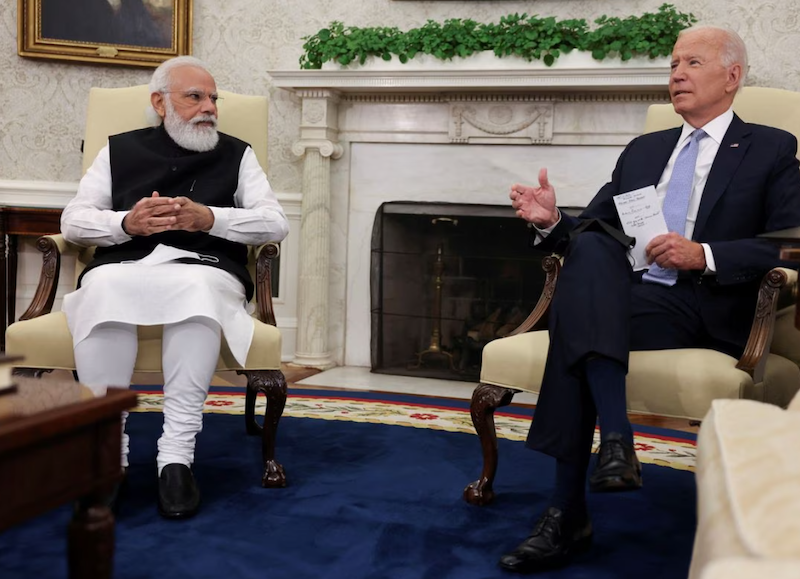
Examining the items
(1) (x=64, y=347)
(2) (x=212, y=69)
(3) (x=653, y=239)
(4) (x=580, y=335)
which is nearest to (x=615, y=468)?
(4) (x=580, y=335)

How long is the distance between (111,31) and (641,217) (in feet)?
12.4

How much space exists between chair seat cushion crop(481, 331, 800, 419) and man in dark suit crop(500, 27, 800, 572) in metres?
0.11

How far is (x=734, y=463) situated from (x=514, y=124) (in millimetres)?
3714

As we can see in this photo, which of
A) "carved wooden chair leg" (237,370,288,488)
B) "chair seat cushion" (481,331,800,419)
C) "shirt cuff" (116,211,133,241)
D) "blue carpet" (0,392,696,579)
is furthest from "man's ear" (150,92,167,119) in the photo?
"chair seat cushion" (481,331,800,419)

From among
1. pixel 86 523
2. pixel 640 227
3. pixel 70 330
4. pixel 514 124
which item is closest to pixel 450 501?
pixel 640 227

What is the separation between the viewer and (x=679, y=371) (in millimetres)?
2047

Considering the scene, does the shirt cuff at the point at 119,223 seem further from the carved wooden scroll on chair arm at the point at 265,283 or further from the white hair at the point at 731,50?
the white hair at the point at 731,50

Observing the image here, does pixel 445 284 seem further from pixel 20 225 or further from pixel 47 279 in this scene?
pixel 47 279

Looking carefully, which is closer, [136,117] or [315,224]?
[136,117]

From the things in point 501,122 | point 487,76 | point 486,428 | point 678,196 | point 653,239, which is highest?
point 487,76

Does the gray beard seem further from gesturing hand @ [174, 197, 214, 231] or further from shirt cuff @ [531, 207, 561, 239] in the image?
shirt cuff @ [531, 207, 561, 239]

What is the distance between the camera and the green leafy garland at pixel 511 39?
13.4 ft

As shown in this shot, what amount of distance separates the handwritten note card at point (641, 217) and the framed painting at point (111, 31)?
136 inches

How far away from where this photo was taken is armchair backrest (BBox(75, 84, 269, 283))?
10.3 feet
